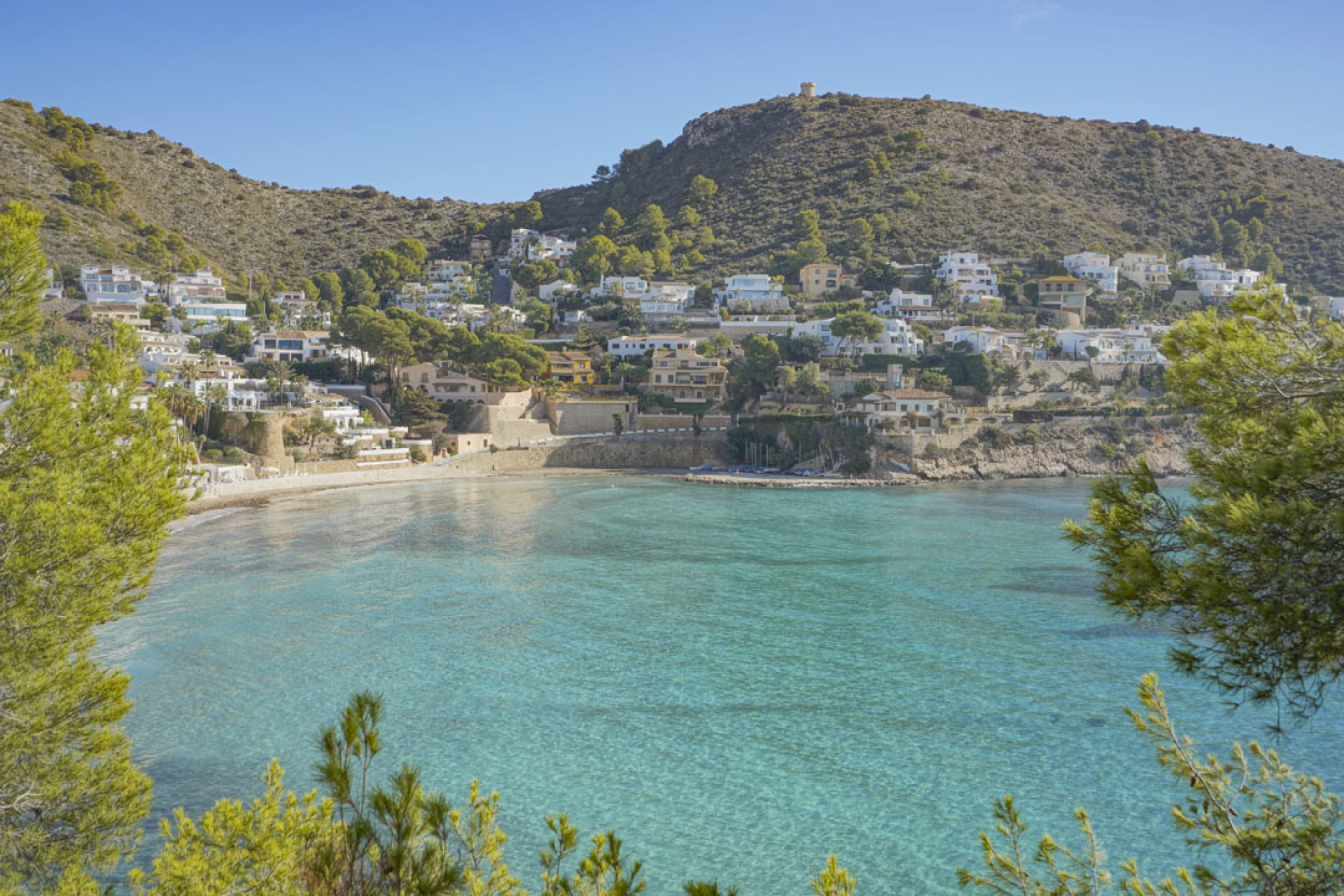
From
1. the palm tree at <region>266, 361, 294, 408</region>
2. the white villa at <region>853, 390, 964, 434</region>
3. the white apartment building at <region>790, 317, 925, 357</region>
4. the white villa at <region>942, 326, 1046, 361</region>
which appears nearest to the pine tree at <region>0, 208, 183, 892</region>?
the palm tree at <region>266, 361, 294, 408</region>

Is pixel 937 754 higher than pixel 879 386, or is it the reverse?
pixel 879 386

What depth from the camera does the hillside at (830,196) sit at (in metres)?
89.3

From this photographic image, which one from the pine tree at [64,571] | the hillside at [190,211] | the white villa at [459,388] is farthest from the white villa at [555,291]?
the pine tree at [64,571]

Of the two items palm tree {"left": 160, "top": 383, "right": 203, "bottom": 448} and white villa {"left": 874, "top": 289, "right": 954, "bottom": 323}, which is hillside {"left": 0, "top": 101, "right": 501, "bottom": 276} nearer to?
palm tree {"left": 160, "top": 383, "right": 203, "bottom": 448}

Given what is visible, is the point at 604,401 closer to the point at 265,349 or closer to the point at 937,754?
the point at 265,349

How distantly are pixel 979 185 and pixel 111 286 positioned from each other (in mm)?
80248

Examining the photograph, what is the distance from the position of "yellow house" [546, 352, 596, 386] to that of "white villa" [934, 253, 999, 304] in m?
31.1

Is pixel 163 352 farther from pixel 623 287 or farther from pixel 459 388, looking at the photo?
pixel 623 287

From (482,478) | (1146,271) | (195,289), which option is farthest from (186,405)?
(1146,271)

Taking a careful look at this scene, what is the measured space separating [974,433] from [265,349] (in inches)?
1776

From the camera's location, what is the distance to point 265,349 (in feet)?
204

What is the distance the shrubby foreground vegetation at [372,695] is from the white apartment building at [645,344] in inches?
2331

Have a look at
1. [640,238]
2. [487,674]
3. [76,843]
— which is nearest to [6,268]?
[76,843]

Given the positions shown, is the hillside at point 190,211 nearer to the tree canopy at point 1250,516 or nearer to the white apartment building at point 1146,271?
the white apartment building at point 1146,271
